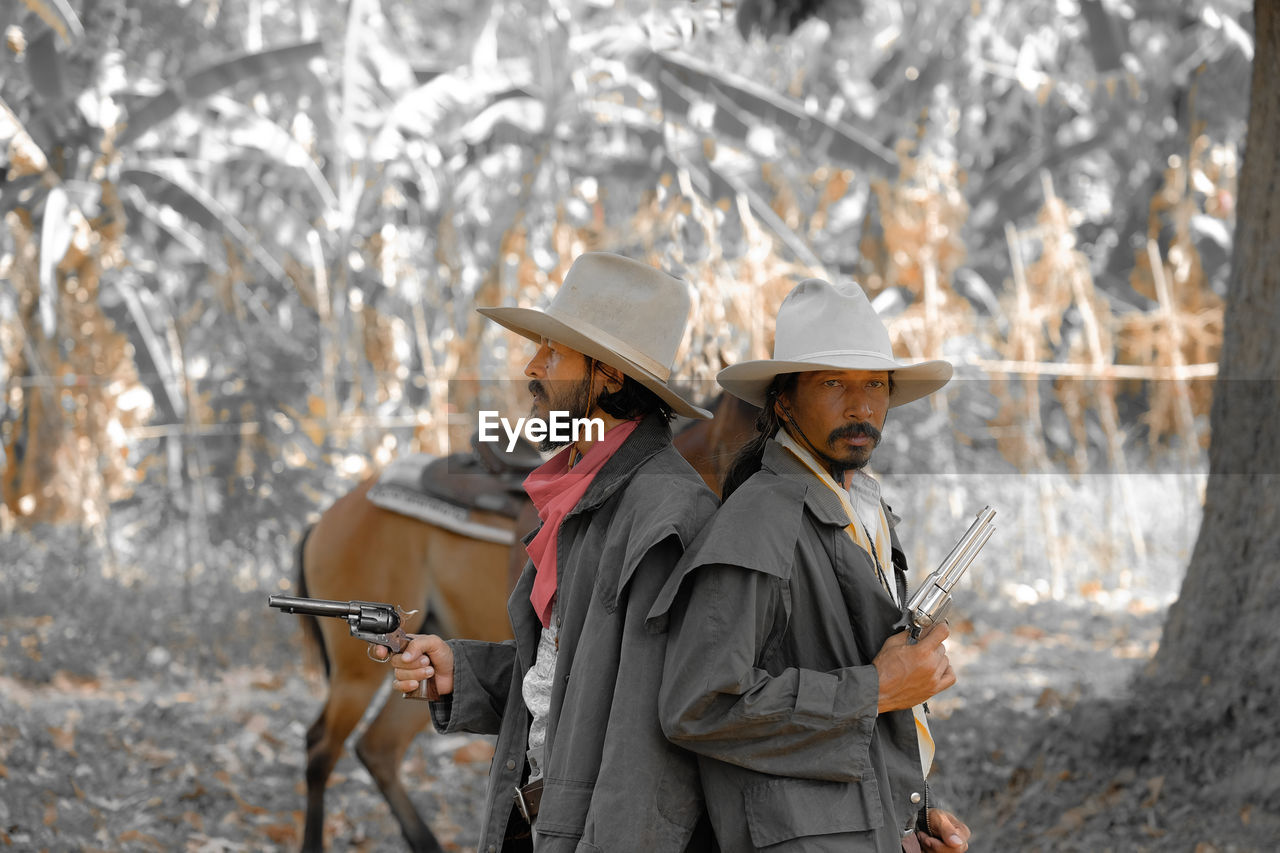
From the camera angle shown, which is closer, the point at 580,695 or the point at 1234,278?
the point at 580,695

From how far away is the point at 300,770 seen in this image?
6.10m

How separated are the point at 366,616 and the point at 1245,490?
3837mm

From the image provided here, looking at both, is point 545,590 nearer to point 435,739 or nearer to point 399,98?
point 435,739

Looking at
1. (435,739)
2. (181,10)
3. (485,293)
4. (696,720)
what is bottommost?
(435,739)

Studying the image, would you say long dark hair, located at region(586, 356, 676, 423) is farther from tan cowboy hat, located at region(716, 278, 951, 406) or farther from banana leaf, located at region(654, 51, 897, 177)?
banana leaf, located at region(654, 51, 897, 177)

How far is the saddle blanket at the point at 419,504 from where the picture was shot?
16.9ft

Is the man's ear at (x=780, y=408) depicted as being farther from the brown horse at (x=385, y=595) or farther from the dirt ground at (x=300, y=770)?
the dirt ground at (x=300, y=770)

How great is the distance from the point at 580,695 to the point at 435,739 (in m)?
5.03

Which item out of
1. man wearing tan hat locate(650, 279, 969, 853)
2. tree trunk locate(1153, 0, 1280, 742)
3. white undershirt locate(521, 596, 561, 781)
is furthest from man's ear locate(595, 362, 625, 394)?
tree trunk locate(1153, 0, 1280, 742)

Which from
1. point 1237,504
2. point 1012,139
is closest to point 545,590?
point 1237,504

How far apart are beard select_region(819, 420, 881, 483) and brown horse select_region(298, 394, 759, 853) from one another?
271 centimetres

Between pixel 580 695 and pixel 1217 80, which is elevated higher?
pixel 1217 80

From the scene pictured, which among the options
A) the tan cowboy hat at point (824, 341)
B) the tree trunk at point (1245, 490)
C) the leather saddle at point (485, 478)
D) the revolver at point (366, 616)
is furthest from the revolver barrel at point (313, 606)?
the tree trunk at point (1245, 490)

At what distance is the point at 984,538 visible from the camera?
6.87 feet
